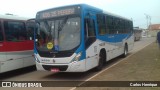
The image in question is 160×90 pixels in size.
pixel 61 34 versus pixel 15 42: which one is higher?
pixel 61 34

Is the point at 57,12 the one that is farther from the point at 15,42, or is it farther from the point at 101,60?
the point at 101,60

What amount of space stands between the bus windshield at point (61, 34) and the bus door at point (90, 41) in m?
0.54

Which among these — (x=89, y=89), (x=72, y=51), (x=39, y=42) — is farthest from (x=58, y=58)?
(x=89, y=89)

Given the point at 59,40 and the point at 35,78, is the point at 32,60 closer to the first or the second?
the point at 35,78

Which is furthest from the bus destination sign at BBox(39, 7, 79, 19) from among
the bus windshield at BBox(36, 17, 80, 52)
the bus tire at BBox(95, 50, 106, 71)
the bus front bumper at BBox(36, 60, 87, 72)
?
the bus tire at BBox(95, 50, 106, 71)

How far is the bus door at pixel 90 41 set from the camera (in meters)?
11.1

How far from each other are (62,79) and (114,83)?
8.43ft

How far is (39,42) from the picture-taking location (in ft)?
37.6

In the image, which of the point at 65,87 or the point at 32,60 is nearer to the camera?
the point at 65,87

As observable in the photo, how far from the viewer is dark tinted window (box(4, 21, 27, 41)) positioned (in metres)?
11.8

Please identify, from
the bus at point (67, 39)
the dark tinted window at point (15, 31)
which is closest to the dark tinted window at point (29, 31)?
the dark tinted window at point (15, 31)

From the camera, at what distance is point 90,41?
37.6ft

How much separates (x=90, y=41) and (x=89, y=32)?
394mm

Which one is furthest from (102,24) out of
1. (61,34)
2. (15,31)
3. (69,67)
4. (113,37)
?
(15,31)
